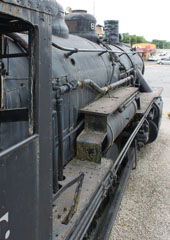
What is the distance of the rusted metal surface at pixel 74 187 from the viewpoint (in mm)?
2346

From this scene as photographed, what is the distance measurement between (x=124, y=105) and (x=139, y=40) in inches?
3998

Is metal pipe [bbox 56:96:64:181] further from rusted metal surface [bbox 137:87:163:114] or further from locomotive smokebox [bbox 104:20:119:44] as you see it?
locomotive smokebox [bbox 104:20:119:44]

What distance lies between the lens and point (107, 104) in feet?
13.0

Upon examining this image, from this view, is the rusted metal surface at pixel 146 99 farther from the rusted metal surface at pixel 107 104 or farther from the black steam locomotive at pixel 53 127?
the rusted metal surface at pixel 107 104

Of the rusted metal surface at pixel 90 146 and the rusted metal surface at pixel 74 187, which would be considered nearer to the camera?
the rusted metal surface at pixel 74 187

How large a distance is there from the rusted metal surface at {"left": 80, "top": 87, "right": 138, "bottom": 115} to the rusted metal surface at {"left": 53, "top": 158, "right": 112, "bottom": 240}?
26.7 inches

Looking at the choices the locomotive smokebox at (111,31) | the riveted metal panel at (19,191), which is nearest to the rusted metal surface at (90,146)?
the riveted metal panel at (19,191)

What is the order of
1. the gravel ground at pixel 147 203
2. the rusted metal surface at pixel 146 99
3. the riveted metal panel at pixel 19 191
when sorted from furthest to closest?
the rusted metal surface at pixel 146 99 → the gravel ground at pixel 147 203 → the riveted metal panel at pixel 19 191

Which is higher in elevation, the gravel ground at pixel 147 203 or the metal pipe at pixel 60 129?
the metal pipe at pixel 60 129

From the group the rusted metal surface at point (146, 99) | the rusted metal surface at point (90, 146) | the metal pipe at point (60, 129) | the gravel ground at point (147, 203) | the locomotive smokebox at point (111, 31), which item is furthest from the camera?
the locomotive smokebox at point (111, 31)

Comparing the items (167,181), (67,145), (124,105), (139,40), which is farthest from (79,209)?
(139,40)

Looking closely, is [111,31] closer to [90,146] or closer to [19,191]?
[90,146]

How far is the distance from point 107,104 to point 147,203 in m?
1.97

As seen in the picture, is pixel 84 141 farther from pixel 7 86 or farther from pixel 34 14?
pixel 34 14
